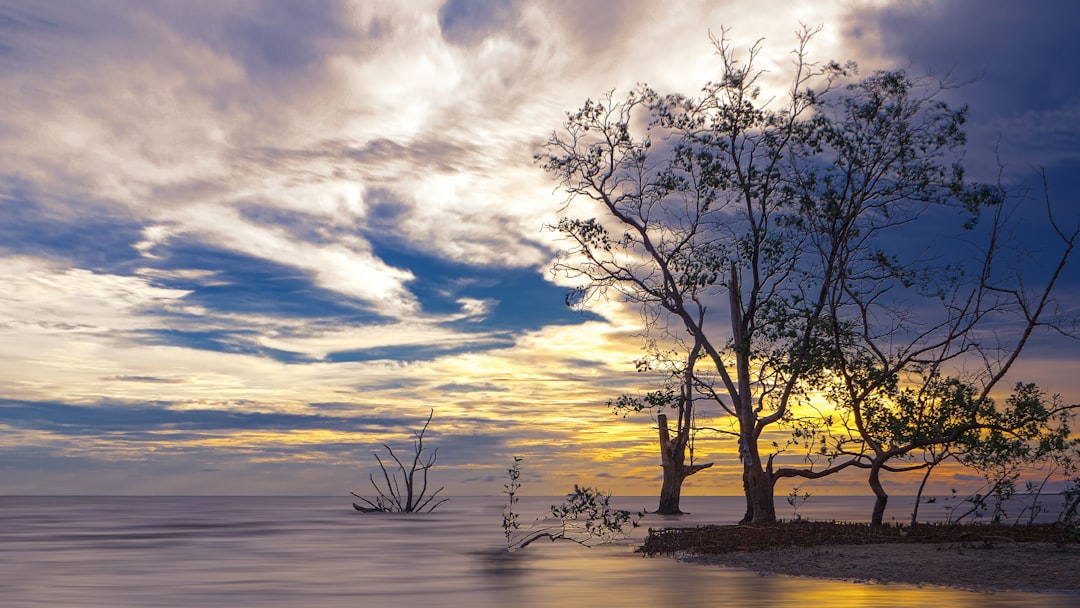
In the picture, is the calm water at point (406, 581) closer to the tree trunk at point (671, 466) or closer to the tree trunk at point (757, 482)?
the tree trunk at point (757, 482)

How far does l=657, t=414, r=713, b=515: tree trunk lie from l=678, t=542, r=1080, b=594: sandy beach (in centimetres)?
3210

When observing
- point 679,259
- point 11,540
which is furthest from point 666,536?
point 11,540

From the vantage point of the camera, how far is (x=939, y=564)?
2675 centimetres

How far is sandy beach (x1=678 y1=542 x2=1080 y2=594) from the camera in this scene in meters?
24.8

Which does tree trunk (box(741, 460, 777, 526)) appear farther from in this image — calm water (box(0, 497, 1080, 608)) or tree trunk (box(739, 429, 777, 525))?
calm water (box(0, 497, 1080, 608))

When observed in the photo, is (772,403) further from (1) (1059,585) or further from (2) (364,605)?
(2) (364,605)

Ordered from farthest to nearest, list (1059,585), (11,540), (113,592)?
1. (11,540)
2. (113,592)
3. (1059,585)

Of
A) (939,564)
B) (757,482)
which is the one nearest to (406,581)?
(757,482)

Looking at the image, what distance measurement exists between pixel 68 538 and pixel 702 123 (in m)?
49.3

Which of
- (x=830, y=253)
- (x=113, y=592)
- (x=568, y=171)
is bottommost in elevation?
(x=113, y=592)

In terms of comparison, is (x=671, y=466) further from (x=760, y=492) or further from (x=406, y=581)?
(x=406, y=581)

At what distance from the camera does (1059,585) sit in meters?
23.9

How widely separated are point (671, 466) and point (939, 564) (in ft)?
127

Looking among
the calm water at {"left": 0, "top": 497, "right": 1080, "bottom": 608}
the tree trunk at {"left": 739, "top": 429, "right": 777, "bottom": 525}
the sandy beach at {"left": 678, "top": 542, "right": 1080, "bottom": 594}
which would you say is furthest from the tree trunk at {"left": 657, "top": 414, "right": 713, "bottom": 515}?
the sandy beach at {"left": 678, "top": 542, "right": 1080, "bottom": 594}
